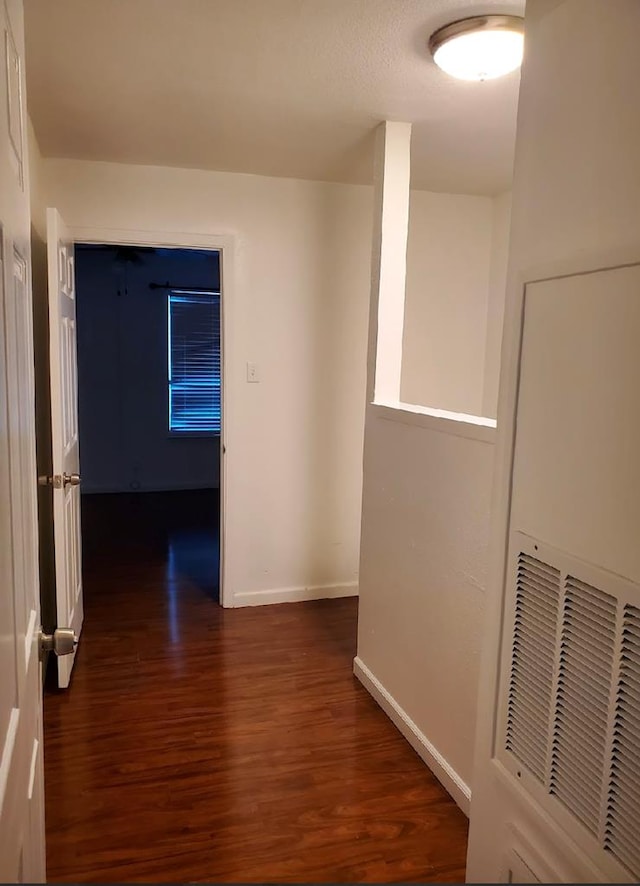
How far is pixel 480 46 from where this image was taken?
183cm

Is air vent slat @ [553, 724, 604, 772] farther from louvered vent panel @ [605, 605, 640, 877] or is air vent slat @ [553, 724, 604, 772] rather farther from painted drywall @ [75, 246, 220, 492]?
painted drywall @ [75, 246, 220, 492]

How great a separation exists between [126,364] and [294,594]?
345cm

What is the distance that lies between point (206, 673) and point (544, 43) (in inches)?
102

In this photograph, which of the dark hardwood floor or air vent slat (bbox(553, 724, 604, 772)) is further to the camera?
the dark hardwood floor

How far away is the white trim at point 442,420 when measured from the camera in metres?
1.87

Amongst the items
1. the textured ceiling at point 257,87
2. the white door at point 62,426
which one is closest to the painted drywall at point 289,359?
the textured ceiling at point 257,87

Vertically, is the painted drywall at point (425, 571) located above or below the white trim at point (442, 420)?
below

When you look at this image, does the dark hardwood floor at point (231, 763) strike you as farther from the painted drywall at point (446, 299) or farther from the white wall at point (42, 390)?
the painted drywall at point (446, 299)

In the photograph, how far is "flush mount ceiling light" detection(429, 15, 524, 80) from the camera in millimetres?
1766

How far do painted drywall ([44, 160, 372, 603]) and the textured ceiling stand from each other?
213mm

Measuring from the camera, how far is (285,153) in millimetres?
2936

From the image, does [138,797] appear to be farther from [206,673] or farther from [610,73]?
[610,73]

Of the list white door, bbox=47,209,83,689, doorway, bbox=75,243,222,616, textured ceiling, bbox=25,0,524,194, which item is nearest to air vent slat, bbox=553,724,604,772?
textured ceiling, bbox=25,0,524,194

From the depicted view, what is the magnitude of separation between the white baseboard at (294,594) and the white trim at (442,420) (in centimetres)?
144
